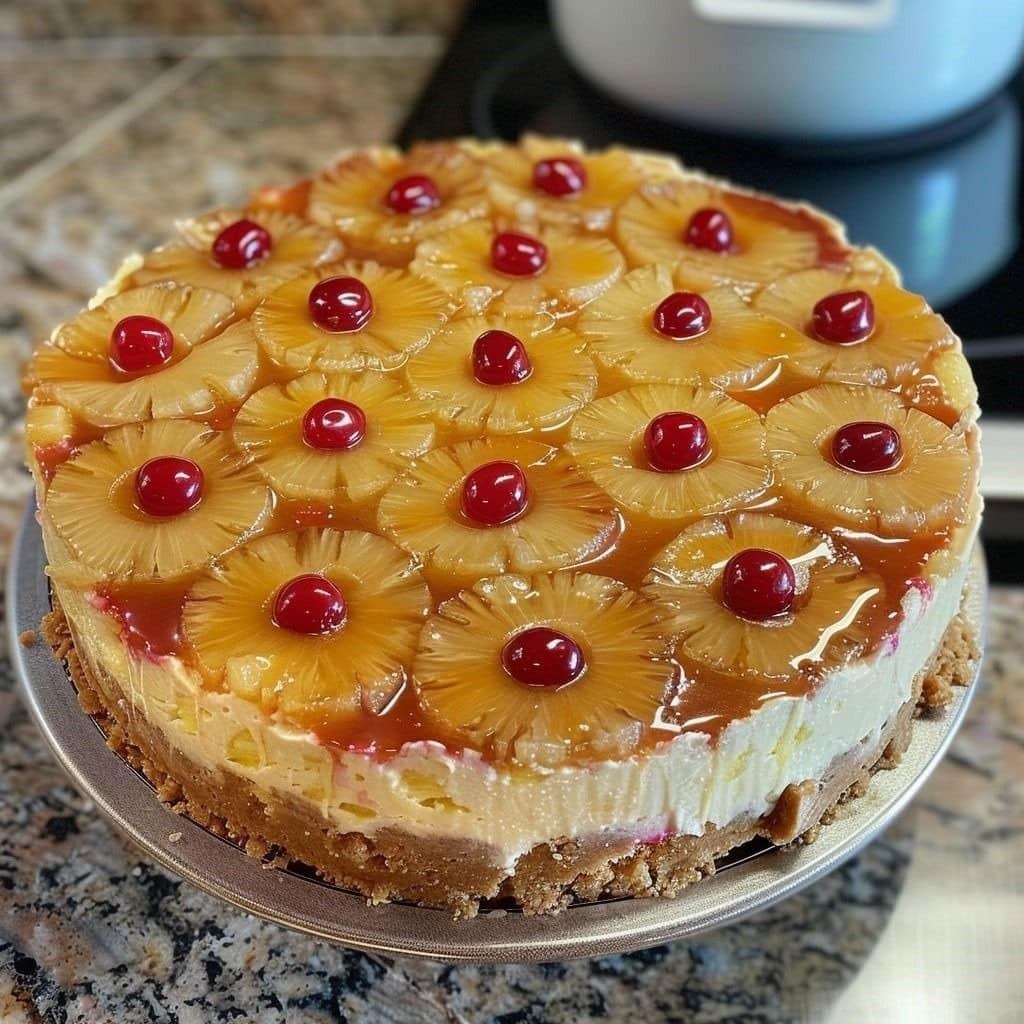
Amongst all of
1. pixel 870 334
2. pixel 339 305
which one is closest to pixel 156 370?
pixel 339 305

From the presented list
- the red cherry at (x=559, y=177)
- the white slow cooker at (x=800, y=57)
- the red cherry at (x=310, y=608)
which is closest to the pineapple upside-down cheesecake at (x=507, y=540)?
the red cherry at (x=310, y=608)

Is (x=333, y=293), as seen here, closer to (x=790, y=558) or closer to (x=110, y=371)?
(x=110, y=371)

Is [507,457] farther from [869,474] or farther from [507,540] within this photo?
[869,474]

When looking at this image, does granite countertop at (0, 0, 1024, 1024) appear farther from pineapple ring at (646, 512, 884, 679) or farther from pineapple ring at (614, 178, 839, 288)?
pineapple ring at (614, 178, 839, 288)

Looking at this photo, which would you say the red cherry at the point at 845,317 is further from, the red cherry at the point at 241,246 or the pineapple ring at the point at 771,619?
the red cherry at the point at 241,246

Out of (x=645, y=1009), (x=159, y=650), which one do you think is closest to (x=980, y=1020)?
(x=645, y=1009)

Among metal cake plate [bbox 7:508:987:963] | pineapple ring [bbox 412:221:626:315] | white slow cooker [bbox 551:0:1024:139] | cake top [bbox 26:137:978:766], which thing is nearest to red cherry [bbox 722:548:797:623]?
cake top [bbox 26:137:978:766]
